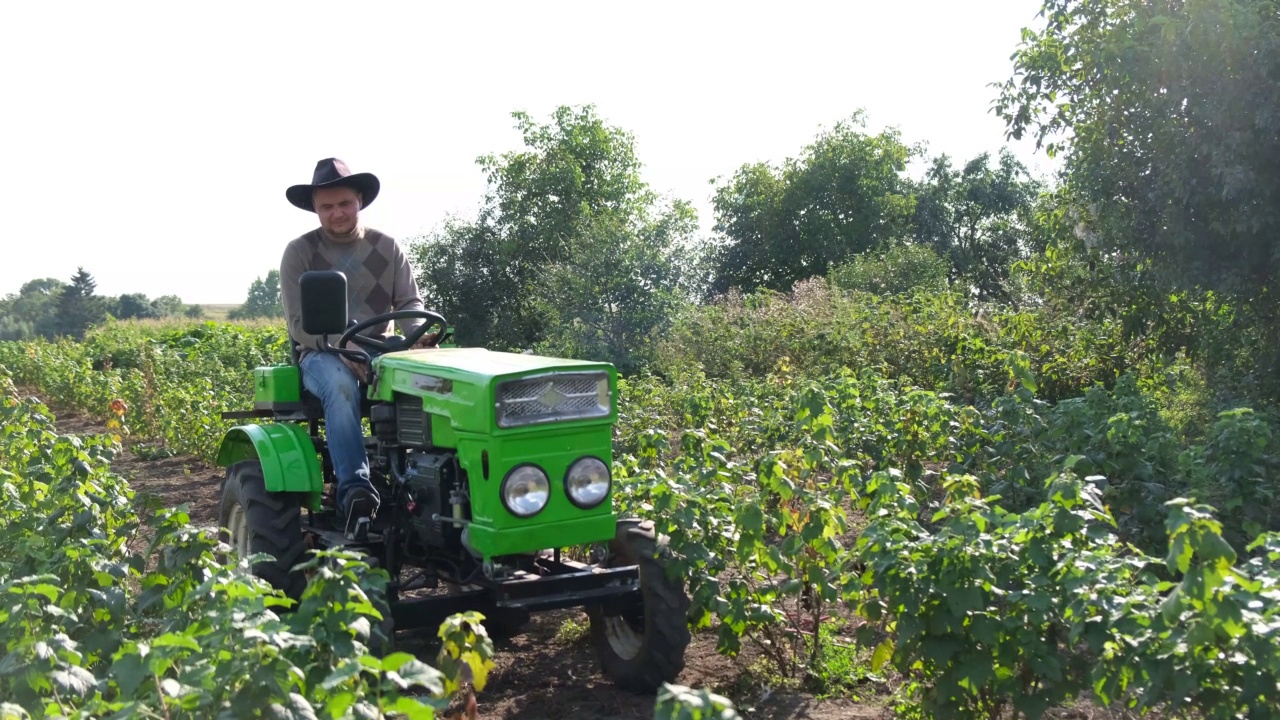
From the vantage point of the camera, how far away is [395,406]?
209 inches

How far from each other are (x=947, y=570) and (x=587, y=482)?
1505 mm

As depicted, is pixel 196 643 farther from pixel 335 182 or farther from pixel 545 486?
pixel 335 182

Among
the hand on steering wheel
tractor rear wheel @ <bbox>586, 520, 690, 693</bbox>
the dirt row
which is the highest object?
the hand on steering wheel

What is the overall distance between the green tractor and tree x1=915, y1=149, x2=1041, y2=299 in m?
30.3

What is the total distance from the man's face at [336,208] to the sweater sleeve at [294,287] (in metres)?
0.17

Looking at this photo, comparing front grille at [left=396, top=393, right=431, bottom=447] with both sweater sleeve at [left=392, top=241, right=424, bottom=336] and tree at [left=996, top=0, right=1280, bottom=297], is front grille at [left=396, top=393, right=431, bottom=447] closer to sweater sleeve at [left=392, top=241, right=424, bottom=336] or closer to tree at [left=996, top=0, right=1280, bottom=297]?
sweater sleeve at [left=392, top=241, right=424, bottom=336]

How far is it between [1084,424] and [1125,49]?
3.93m

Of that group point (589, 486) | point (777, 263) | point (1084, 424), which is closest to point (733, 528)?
point (589, 486)

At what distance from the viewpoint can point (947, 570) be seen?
3.76m

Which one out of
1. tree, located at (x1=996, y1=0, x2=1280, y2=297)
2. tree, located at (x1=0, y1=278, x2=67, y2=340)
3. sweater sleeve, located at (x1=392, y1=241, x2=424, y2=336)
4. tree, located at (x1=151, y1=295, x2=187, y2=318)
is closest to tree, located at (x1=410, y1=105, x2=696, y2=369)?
tree, located at (x1=996, y1=0, x2=1280, y2=297)

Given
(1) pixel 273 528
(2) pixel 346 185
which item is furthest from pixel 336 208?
(1) pixel 273 528

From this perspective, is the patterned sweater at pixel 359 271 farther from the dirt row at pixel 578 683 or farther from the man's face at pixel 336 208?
the dirt row at pixel 578 683

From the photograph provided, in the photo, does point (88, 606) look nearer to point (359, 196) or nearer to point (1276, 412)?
point (359, 196)

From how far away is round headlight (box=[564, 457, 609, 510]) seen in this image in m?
4.69
